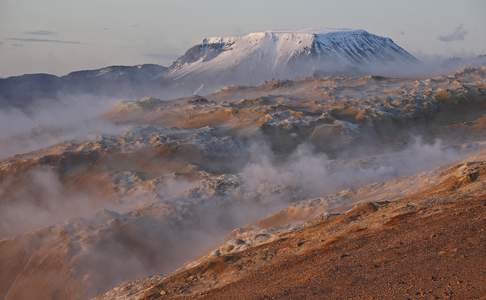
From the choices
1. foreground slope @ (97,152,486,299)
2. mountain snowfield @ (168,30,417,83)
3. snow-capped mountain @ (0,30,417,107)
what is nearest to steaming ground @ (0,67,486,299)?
foreground slope @ (97,152,486,299)

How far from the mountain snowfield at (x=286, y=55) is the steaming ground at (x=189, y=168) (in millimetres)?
63258

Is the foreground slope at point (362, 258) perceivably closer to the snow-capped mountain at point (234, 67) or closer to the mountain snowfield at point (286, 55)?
the snow-capped mountain at point (234, 67)

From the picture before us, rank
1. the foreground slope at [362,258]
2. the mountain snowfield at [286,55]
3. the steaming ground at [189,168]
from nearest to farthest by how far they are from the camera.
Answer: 1. the foreground slope at [362,258]
2. the steaming ground at [189,168]
3. the mountain snowfield at [286,55]

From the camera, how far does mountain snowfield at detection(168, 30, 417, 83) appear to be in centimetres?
11219

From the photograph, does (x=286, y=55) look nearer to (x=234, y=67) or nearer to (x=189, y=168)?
(x=234, y=67)

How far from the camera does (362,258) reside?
10141mm

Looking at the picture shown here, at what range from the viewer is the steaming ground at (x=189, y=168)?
19.6 meters

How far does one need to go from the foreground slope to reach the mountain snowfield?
92898 mm

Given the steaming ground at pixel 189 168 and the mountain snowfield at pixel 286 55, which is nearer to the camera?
the steaming ground at pixel 189 168

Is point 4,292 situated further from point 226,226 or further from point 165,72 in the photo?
point 165,72

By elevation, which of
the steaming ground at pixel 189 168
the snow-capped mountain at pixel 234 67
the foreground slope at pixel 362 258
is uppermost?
the foreground slope at pixel 362 258

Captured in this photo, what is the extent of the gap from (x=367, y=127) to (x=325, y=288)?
28659 mm

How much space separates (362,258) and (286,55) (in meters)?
109

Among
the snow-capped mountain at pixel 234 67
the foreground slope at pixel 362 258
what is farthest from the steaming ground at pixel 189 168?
the snow-capped mountain at pixel 234 67
